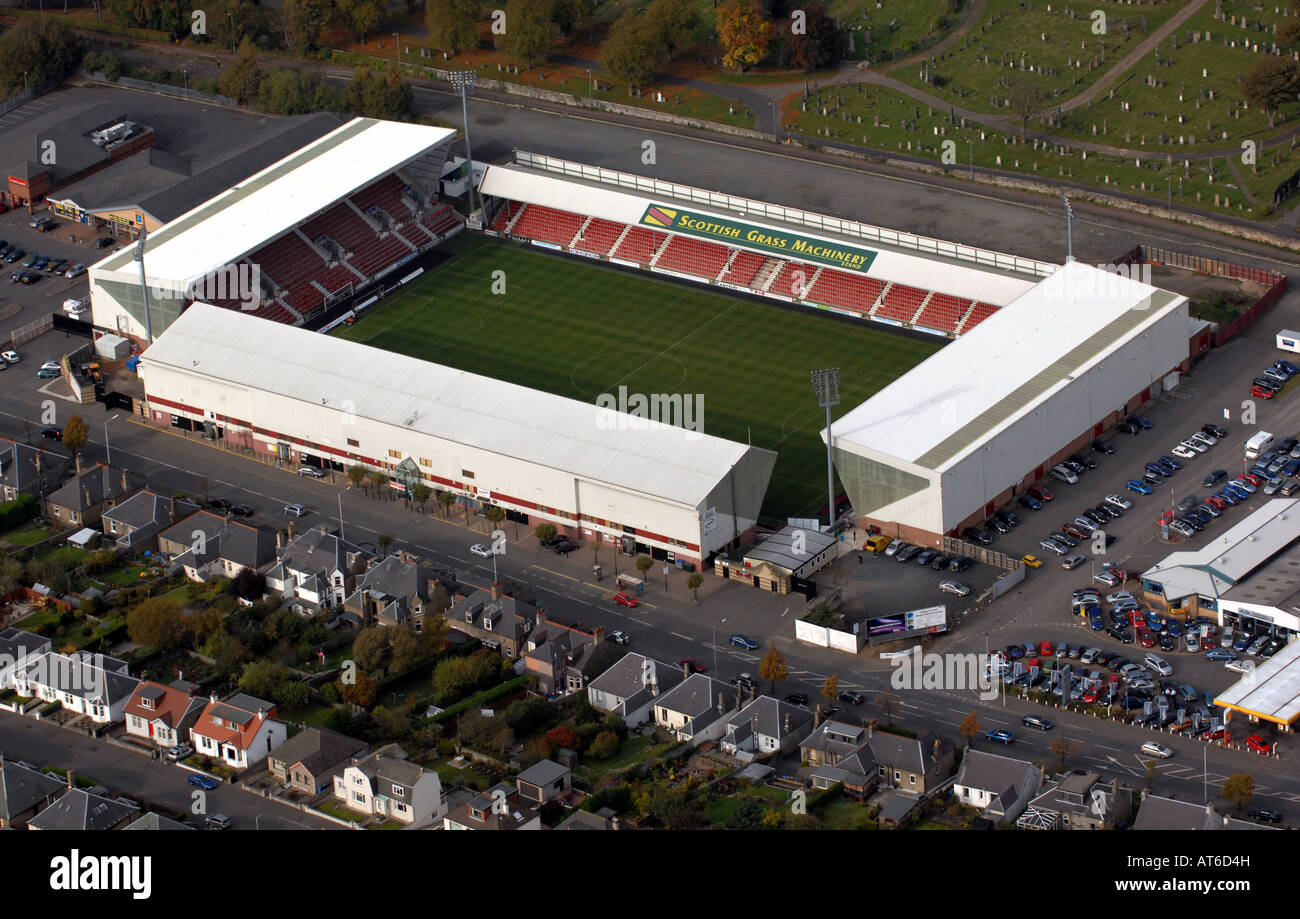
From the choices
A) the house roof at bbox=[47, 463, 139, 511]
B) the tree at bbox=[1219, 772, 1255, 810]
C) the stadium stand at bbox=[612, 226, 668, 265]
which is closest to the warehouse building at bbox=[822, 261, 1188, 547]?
the tree at bbox=[1219, 772, 1255, 810]

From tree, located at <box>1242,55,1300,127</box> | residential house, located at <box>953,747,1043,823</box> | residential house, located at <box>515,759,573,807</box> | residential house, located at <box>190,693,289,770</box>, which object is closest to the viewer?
residential house, located at <box>953,747,1043,823</box>

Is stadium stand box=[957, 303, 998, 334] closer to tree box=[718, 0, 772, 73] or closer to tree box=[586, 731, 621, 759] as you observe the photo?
tree box=[718, 0, 772, 73]

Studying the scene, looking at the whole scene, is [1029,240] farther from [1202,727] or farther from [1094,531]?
[1202,727]

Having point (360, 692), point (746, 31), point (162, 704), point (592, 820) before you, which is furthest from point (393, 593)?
point (746, 31)

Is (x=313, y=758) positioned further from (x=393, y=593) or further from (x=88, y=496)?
(x=88, y=496)

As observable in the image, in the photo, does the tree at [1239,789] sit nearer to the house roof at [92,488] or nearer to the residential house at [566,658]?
the residential house at [566,658]
